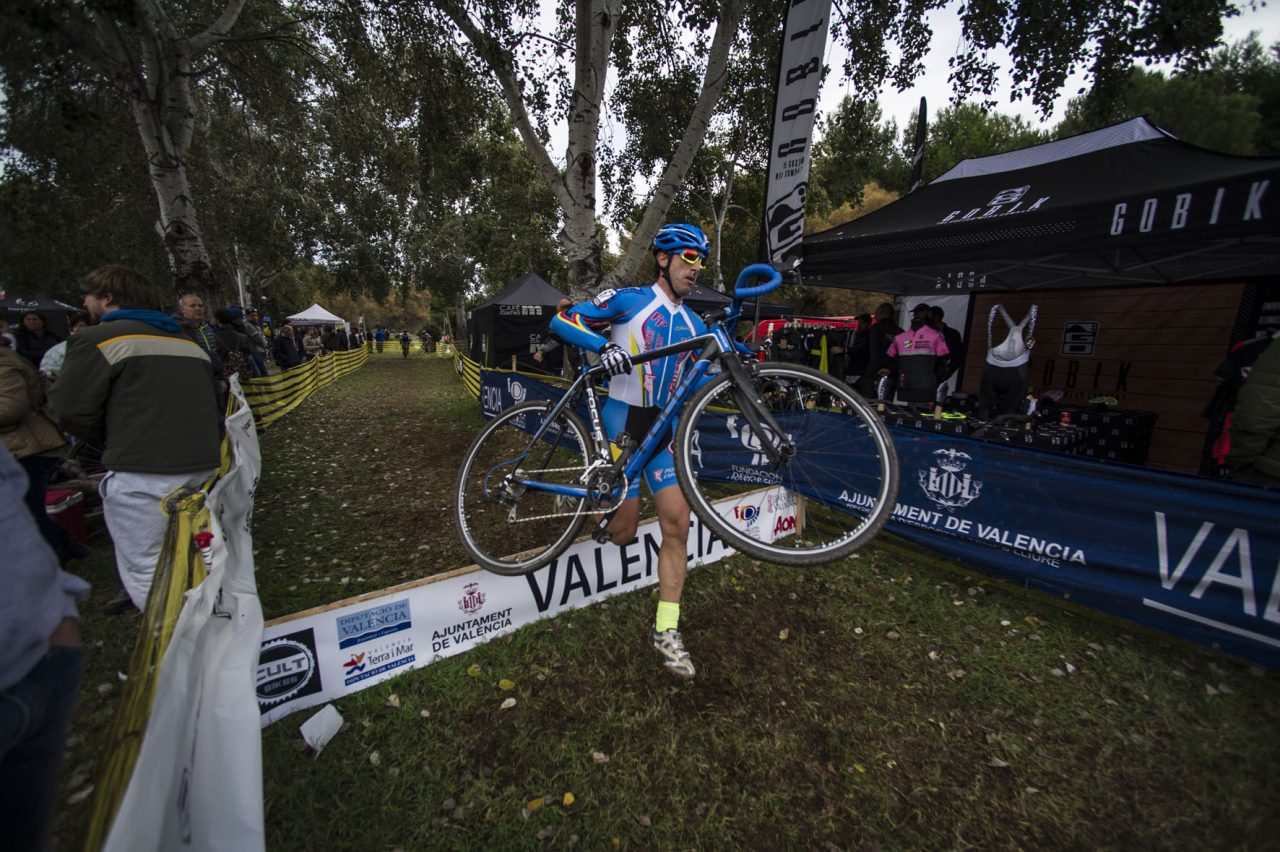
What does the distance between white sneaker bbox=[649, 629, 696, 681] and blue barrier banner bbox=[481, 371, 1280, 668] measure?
1552 millimetres

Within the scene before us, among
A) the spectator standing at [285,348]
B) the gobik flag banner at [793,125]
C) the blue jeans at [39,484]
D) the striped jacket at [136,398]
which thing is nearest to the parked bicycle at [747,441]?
the striped jacket at [136,398]

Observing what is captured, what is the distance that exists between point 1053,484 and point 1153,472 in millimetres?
589

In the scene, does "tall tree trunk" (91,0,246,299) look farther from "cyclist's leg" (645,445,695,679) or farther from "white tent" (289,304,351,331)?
"white tent" (289,304,351,331)

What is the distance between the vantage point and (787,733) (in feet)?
9.30

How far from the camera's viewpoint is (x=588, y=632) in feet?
12.0

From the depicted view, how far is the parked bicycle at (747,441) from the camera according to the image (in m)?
2.50

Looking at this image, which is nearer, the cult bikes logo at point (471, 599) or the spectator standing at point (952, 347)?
the cult bikes logo at point (471, 599)

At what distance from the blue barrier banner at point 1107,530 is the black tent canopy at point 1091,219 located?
2.27m

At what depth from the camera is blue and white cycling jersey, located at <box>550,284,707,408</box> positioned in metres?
3.00

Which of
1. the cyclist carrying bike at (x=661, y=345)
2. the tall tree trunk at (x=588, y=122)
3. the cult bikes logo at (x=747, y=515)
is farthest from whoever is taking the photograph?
the tall tree trunk at (x=588, y=122)

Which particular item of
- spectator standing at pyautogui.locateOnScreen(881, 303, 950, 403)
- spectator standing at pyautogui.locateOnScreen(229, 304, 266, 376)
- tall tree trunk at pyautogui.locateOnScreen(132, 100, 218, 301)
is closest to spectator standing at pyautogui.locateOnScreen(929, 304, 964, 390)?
spectator standing at pyautogui.locateOnScreen(881, 303, 950, 403)

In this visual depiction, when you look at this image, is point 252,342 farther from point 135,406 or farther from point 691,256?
point 691,256

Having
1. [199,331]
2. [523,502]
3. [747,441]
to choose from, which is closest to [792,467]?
[747,441]

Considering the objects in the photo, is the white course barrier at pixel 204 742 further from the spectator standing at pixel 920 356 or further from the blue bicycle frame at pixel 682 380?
the spectator standing at pixel 920 356
